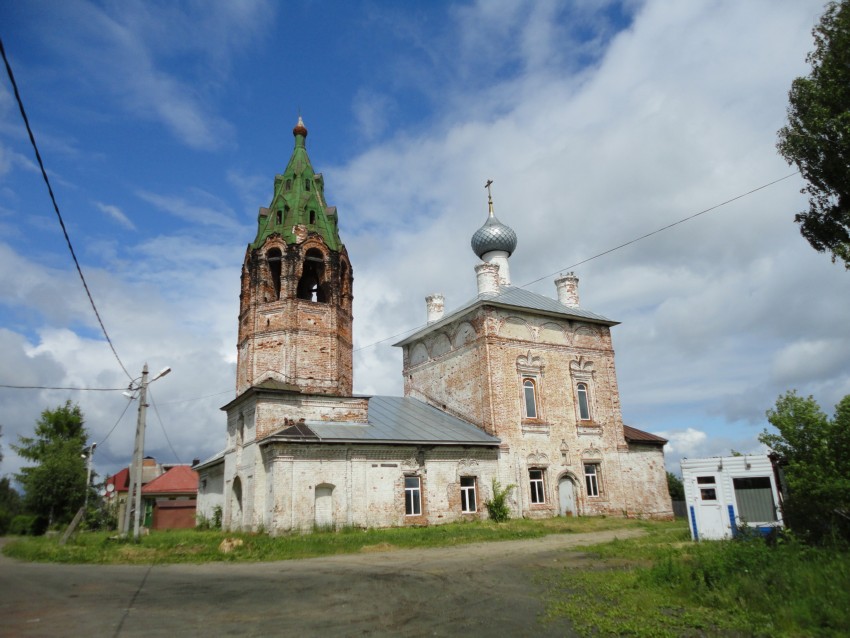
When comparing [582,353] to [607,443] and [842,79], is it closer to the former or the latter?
[607,443]

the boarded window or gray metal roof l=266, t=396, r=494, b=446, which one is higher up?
gray metal roof l=266, t=396, r=494, b=446

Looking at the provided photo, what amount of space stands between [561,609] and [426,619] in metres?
1.70

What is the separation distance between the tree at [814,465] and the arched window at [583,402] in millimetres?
14894

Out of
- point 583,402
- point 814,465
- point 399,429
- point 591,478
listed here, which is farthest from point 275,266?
point 814,465

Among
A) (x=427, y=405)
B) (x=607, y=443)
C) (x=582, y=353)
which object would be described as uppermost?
(x=582, y=353)

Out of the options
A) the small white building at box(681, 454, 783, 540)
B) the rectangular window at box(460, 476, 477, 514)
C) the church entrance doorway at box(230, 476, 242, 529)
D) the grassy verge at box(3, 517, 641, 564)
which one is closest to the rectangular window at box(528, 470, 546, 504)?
the rectangular window at box(460, 476, 477, 514)

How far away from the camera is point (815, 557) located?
8781 mm

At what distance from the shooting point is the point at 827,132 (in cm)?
1330

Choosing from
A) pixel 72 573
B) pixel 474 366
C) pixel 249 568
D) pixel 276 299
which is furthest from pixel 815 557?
pixel 276 299

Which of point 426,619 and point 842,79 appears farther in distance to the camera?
point 842,79

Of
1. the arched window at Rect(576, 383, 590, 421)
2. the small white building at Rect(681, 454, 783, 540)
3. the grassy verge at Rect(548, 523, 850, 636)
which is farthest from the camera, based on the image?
the arched window at Rect(576, 383, 590, 421)

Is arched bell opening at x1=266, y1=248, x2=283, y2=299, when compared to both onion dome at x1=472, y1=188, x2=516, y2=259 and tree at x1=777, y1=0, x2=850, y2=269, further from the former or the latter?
tree at x1=777, y1=0, x2=850, y2=269

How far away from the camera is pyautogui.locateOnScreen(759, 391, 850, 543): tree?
945cm

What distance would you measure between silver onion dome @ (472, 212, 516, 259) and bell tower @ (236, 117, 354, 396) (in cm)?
835
